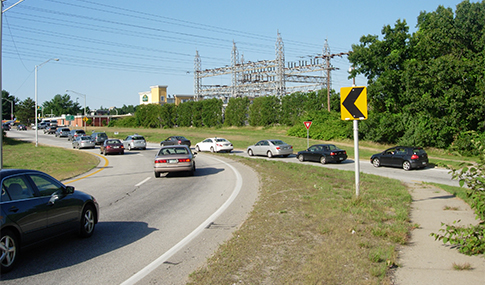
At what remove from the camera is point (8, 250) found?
5.92 meters

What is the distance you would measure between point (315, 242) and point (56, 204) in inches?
186

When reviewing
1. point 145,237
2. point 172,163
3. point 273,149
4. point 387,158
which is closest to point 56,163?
point 172,163

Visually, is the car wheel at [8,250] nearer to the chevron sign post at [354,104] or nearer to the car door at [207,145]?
the chevron sign post at [354,104]

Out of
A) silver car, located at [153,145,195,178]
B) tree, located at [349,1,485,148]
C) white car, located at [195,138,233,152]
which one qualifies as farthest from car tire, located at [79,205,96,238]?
tree, located at [349,1,485,148]

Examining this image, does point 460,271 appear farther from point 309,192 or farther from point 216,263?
point 309,192

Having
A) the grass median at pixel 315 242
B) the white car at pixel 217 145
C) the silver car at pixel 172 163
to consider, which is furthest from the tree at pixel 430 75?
the grass median at pixel 315 242

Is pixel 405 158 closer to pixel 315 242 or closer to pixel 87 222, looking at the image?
pixel 315 242

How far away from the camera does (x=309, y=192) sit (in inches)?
510

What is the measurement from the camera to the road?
19.4 feet

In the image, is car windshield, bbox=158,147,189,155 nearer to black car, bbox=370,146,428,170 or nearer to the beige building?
black car, bbox=370,146,428,170

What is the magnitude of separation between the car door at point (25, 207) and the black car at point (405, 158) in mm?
23226

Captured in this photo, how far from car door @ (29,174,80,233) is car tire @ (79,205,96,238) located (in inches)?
11.3

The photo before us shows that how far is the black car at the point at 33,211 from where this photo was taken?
19.6 ft

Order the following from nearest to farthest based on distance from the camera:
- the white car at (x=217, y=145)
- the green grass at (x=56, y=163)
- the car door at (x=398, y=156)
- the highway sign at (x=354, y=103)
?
1. the highway sign at (x=354, y=103)
2. the green grass at (x=56, y=163)
3. the car door at (x=398, y=156)
4. the white car at (x=217, y=145)
